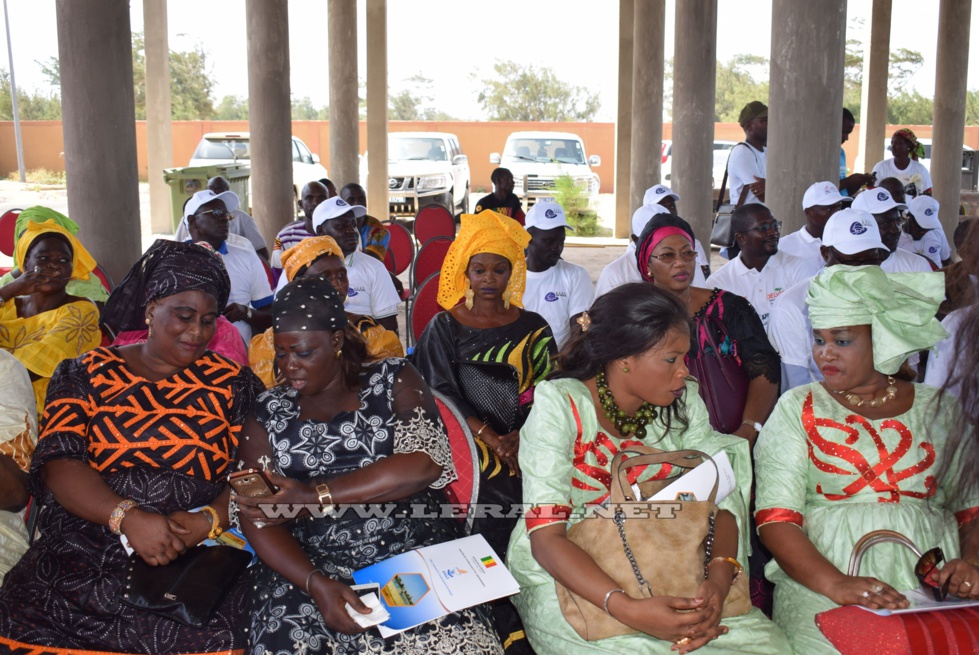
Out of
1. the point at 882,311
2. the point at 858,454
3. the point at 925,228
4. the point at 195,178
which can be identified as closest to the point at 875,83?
the point at 925,228

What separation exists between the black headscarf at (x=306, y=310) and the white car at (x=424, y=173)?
52.3 ft

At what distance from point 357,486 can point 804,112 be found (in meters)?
6.62

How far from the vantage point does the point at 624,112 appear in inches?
723

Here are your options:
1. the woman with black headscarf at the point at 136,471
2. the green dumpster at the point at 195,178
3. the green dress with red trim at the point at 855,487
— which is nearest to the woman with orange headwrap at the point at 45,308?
the woman with black headscarf at the point at 136,471

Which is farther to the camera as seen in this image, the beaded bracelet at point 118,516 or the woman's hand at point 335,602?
the beaded bracelet at point 118,516

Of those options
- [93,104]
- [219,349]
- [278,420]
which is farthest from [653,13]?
[278,420]

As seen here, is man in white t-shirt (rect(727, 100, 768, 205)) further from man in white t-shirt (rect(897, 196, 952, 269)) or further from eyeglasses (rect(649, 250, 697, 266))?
eyeglasses (rect(649, 250, 697, 266))

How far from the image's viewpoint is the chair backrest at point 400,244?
9.41 meters

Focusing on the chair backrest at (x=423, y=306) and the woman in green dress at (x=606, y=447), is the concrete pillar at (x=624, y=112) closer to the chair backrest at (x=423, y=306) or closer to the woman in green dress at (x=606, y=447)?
the chair backrest at (x=423, y=306)

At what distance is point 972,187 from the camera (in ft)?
63.9

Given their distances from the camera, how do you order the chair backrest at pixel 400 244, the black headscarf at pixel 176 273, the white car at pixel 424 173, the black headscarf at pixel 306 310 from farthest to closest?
1. the white car at pixel 424 173
2. the chair backrest at pixel 400 244
3. the black headscarf at pixel 176 273
4. the black headscarf at pixel 306 310

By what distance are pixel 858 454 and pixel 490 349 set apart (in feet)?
5.75

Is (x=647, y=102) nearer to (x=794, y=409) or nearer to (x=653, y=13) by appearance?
(x=653, y=13)

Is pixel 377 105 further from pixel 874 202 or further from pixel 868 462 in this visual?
pixel 868 462
